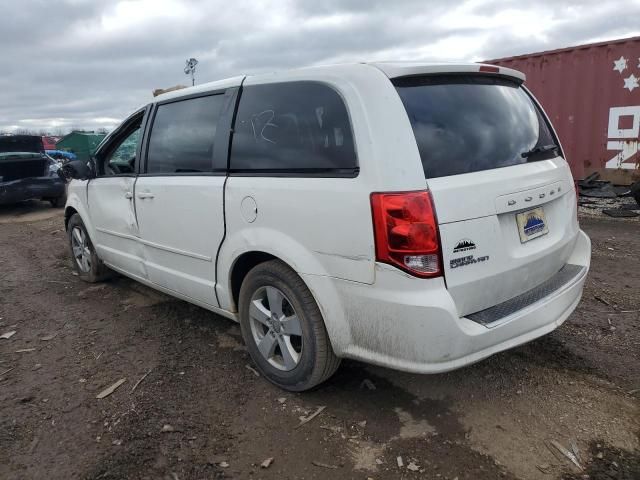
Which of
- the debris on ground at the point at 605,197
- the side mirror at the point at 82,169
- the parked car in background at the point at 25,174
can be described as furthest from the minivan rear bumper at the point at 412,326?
the parked car in background at the point at 25,174

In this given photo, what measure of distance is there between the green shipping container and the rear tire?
20.0 m

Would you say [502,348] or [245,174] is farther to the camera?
[245,174]

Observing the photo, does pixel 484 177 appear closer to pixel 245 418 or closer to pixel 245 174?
pixel 245 174

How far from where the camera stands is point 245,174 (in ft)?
9.89

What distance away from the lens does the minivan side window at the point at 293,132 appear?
2.57 metres

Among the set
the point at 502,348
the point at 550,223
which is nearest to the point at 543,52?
the point at 550,223

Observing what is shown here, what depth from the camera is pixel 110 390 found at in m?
3.17

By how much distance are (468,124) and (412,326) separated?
1093 mm

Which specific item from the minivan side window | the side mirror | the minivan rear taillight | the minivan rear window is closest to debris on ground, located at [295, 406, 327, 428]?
the minivan rear taillight

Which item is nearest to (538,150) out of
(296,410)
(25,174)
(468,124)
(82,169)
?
(468,124)

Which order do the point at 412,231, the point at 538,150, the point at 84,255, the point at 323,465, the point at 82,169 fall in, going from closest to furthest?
the point at 412,231, the point at 323,465, the point at 538,150, the point at 82,169, the point at 84,255

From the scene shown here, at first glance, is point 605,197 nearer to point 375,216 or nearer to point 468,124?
point 468,124

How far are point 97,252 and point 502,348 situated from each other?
396 cm

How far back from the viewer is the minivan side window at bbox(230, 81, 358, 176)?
2.57 m
